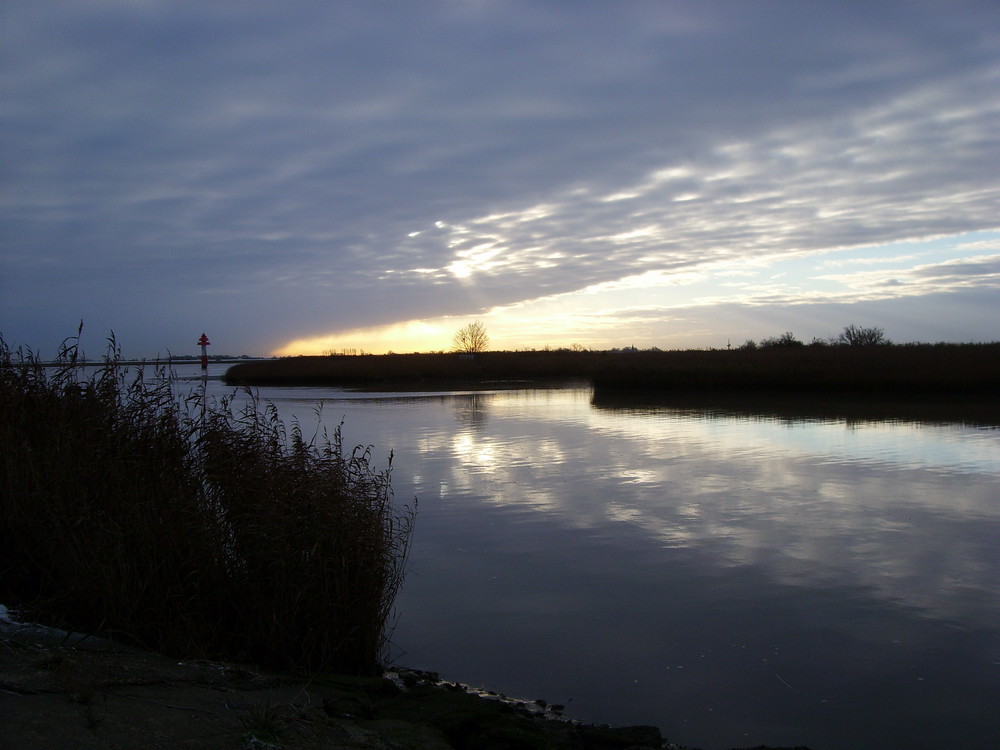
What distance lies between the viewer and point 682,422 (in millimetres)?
19188

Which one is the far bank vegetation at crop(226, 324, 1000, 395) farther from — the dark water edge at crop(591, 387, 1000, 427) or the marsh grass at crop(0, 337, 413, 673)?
the marsh grass at crop(0, 337, 413, 673)

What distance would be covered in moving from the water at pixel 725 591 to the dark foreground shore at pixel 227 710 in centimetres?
48

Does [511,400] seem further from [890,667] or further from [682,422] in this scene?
[890,667]

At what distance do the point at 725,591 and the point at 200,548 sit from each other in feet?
13.6

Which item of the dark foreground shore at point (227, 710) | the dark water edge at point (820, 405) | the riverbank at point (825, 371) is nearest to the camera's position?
the dark foreground shore at point (227, 710)

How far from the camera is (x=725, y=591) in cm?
627

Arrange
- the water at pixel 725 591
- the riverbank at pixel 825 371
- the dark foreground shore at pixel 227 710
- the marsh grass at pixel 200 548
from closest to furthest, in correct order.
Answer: the dark foreground shore at pixel 227 710, the water at pixel 725 591, the marsh grass at pixel 200 548, the riverbank at pixel 825 371

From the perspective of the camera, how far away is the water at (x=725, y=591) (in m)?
4.46

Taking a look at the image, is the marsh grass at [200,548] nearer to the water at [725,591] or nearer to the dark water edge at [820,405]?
the water at [725,591]

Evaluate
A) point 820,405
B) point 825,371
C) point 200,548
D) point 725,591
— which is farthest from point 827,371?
point 200,548

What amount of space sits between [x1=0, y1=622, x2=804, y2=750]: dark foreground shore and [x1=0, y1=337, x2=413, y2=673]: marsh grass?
Result: 329mm

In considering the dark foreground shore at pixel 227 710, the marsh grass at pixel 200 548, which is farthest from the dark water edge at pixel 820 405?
the dark foreground shore at pixel 227 710

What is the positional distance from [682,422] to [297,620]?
51.0 ft

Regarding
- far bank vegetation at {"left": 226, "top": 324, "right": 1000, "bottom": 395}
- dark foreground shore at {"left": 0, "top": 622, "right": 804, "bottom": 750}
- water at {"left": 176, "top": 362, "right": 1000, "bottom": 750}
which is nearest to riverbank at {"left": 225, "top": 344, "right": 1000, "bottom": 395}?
A: far bank vegetation at {"left": 226, "top": 324, "right": 1000, "bottom": 395}
